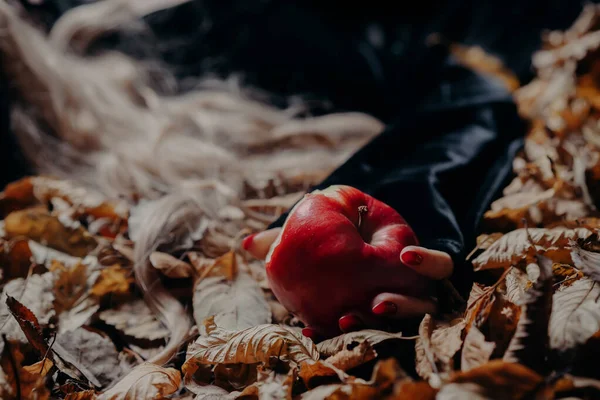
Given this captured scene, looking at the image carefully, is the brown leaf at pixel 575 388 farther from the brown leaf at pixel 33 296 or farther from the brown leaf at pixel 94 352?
the brown leaf at pixel 33 296

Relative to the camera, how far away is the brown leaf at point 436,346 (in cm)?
48

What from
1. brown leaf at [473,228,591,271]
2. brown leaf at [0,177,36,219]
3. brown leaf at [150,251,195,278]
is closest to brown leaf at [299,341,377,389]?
brown leaf at [473,228,591,271]

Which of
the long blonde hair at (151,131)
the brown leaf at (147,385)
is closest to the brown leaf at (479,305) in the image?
the brown leaf at (147,385)

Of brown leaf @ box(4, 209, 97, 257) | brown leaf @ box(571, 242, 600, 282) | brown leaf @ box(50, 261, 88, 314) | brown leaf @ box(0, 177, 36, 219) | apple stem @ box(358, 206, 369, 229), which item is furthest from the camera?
brown leaf @ box(0, 177, 36, 219)

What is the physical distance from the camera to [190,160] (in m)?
1.22

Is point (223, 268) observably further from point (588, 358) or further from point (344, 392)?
point (588, 358)

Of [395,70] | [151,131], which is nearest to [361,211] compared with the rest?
[151,131]

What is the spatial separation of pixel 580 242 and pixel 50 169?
3.95ft

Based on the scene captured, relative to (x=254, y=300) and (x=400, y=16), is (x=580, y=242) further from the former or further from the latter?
(x=400, y=16)

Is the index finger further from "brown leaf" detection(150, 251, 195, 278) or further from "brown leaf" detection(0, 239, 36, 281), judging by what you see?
"brown leaf" detection(0, 239, 36, 281)

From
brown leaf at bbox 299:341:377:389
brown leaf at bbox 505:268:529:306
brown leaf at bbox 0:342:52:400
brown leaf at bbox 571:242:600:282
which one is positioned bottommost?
brown leaf at bbox 0:342:52:400

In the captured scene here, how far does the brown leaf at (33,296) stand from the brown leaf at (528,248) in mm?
615

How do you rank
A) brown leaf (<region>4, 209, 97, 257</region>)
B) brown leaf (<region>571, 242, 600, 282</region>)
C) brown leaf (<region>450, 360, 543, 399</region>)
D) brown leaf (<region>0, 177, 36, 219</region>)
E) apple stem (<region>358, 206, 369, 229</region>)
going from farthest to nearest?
1. brown leaf (<region>0, 177, 36, 219</region>)
2. brown leaf (<region>4, 209, 97, 257</region>)
3. apple stem (<region>358, 206, 369, 229</region>)
4. brown leaf (<region>571, 242, 600, 282</region>)
5. brown leaf (<region>450, 360, 543, 399</region>)

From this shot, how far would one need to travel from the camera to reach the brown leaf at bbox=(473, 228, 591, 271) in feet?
2.03
